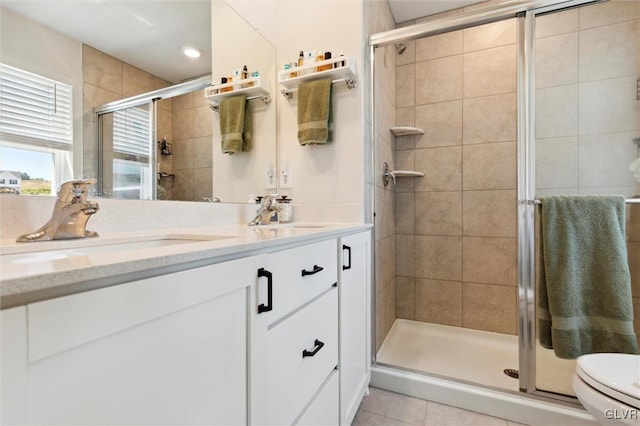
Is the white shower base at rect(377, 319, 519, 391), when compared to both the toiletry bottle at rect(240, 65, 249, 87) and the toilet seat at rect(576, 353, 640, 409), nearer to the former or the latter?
the toilet seat at rect(576, 353, 640, 409)

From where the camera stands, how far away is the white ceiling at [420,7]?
2.18 m

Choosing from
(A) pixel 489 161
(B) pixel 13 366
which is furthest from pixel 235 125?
(A) pixel 489 161

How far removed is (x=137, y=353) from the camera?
17.0 inches

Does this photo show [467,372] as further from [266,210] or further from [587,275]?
[266,210]

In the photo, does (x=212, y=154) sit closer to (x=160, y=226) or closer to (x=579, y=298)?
(x=160, y=226)

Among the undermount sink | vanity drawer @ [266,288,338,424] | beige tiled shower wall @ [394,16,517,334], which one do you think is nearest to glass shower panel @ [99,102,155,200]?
the undermount sink

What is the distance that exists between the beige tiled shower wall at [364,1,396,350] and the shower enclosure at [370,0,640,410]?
2 cm

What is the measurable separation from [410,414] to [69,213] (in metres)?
1.60

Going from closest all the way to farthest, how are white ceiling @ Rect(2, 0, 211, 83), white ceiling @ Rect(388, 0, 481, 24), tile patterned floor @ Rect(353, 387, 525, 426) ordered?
white ceiling @ Rect(2, 0, 211, 83)
tile patterned floor @ Rect(353, 387, 525, 426)
white ceiling @ Rect(388, 0, 481, 24)

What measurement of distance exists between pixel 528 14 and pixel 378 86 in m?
0.77

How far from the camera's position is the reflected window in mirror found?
2.43 ft

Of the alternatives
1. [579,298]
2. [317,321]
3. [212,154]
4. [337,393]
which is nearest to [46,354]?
[317,321]

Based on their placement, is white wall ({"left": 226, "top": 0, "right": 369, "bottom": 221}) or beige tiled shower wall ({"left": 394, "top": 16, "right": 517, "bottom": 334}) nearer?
white wall ({"left": 226, "top": 0, "right": 369, "bottom": 221})

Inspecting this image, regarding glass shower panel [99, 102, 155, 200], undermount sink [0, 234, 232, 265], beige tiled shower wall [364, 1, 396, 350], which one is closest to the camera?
undermount sink [0, 234, 232, 265]
